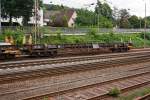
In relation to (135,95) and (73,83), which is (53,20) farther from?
(135,95)

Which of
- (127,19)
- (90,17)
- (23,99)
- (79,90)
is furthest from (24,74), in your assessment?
(127,19)

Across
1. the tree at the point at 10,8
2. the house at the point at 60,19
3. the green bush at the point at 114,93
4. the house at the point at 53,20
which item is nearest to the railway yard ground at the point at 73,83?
the green bush at the point at 114,93

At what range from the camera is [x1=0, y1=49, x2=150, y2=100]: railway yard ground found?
16.6m

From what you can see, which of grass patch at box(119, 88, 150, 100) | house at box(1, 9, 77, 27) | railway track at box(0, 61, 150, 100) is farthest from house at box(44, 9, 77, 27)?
grass patch at box(119, 88, 150, 100)

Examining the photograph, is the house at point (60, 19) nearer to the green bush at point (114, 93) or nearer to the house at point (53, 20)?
the house at point (53, 20)

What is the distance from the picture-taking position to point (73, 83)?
19781 millimetres

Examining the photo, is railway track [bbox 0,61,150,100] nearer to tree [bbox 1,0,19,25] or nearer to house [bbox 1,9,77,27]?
tree [bbox 1,0,19,25]

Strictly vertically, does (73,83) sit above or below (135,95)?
above

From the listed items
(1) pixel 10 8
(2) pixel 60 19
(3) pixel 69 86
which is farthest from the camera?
(2) pixel 60 19

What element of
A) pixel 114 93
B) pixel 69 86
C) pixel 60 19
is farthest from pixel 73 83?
pixel 60 19

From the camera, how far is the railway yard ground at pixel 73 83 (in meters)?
16.6

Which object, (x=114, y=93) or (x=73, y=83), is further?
(x=73, y=83)

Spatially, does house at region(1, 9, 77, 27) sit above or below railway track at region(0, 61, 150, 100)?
above

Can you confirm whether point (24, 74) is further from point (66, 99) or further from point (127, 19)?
point (127, 19)
